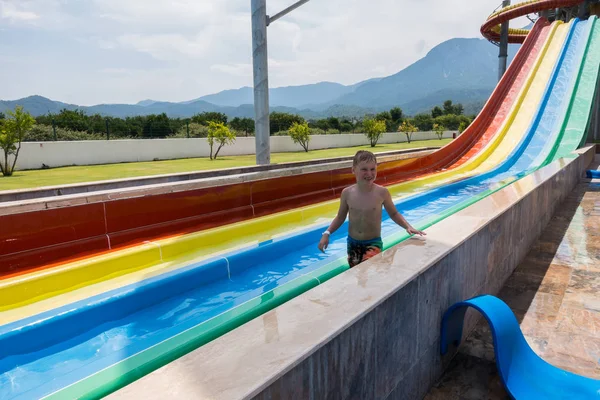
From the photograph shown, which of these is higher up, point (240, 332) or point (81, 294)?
point (240, 332)

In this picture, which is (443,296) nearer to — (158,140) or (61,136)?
(158,140)

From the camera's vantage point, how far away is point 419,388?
217 cm

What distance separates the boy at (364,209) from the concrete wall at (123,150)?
45.4ft

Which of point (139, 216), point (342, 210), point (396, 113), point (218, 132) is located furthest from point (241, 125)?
point (342, 210)

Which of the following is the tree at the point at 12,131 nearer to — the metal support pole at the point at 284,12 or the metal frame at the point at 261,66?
the metal frame at the point at 261,66

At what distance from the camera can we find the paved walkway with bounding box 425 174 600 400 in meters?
2.36

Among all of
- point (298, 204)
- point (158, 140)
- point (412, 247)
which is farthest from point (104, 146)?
point (412, 247)

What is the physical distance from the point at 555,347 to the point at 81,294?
141 inches

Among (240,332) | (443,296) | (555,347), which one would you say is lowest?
(555,347)

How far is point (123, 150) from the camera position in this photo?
54.3ft

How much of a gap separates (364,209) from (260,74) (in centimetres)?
639

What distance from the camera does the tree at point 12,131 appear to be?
38.9ft

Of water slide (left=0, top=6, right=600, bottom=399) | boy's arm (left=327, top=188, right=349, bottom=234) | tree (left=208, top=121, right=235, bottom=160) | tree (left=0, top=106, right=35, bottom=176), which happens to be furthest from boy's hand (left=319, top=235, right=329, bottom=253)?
tree (left=208, top=121, right=235, bottom=160)

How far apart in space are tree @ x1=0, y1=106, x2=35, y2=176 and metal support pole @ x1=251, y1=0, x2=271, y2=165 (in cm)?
784
